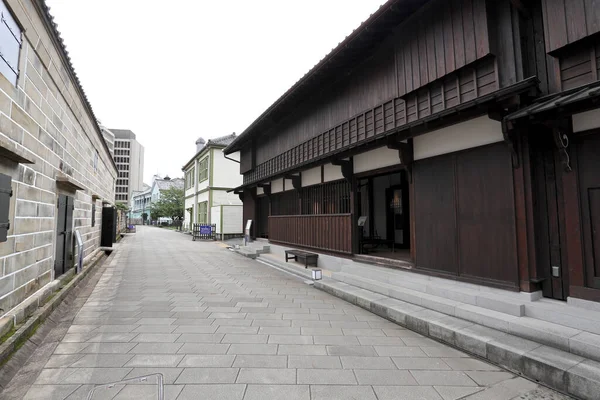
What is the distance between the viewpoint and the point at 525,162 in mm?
4062

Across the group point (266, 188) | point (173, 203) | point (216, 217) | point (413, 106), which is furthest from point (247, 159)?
point (173, 203)

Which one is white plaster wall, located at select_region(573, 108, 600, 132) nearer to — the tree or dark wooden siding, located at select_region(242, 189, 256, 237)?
dark wooden siding, located at select_region(242, 189, 256, 237)

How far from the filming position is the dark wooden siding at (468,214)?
429 cm

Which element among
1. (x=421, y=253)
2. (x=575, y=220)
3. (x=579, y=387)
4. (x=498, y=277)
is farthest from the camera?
(x=421, y=253)

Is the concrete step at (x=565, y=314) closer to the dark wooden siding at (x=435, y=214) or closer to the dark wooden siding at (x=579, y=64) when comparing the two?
the dark wooden siding at (x=435, y=214)

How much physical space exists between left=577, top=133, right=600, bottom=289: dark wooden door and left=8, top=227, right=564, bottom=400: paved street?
1768mm

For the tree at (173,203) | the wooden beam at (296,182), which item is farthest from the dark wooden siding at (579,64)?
the tree at (173,203)

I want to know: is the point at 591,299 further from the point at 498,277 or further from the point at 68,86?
the point at 68,86

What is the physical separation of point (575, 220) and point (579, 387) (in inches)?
80.7

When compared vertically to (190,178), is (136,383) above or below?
below

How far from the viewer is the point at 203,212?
2583cm

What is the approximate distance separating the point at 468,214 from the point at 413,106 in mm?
2388

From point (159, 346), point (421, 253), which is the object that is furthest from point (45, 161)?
point (421, 253)

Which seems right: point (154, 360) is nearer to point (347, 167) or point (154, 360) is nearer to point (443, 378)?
point (443, 378)
